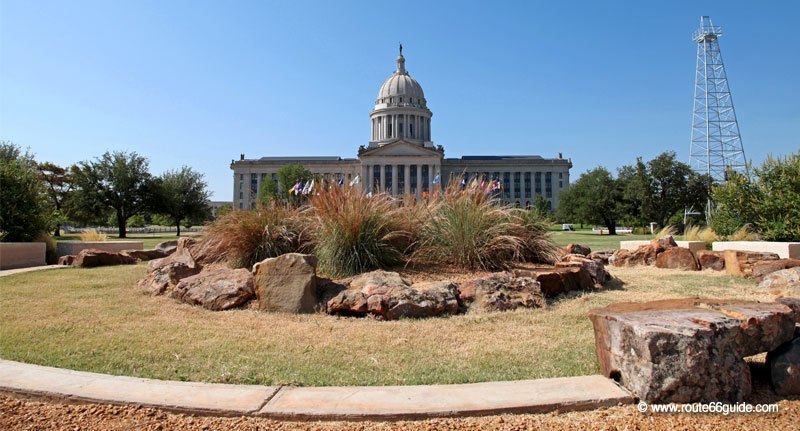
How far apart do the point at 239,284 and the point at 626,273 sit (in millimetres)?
7765

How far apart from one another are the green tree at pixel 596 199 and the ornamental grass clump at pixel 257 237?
45.4 m

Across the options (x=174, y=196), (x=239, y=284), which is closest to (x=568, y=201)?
(x=174, y=196)

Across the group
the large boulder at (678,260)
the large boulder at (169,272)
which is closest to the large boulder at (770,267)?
the large boulder at (678,260)

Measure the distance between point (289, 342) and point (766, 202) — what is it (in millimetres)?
13134

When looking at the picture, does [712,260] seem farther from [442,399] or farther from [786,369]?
[442,399]

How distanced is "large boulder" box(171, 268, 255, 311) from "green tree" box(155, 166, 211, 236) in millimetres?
39096

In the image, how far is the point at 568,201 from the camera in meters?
57.1

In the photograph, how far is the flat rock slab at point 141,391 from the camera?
2959 mm

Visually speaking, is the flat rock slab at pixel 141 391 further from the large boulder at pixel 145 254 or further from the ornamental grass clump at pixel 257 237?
the large boulder at pixel 145 254

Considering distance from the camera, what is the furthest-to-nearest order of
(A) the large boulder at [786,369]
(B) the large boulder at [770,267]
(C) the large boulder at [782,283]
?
(B) the large boulder at [770,267] < (C) the large boulder at [782,283] < (A) the large boulder at [786,369]

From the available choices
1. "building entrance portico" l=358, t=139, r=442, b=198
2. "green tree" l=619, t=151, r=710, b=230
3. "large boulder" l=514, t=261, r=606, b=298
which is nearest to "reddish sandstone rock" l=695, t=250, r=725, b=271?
"large boulder" l=514, t=261, r=606, b=298

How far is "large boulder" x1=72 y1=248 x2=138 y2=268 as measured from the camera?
11211 millimetres

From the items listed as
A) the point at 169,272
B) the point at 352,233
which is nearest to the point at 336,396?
the point at 352,233

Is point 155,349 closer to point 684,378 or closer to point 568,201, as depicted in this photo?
point 684,378
